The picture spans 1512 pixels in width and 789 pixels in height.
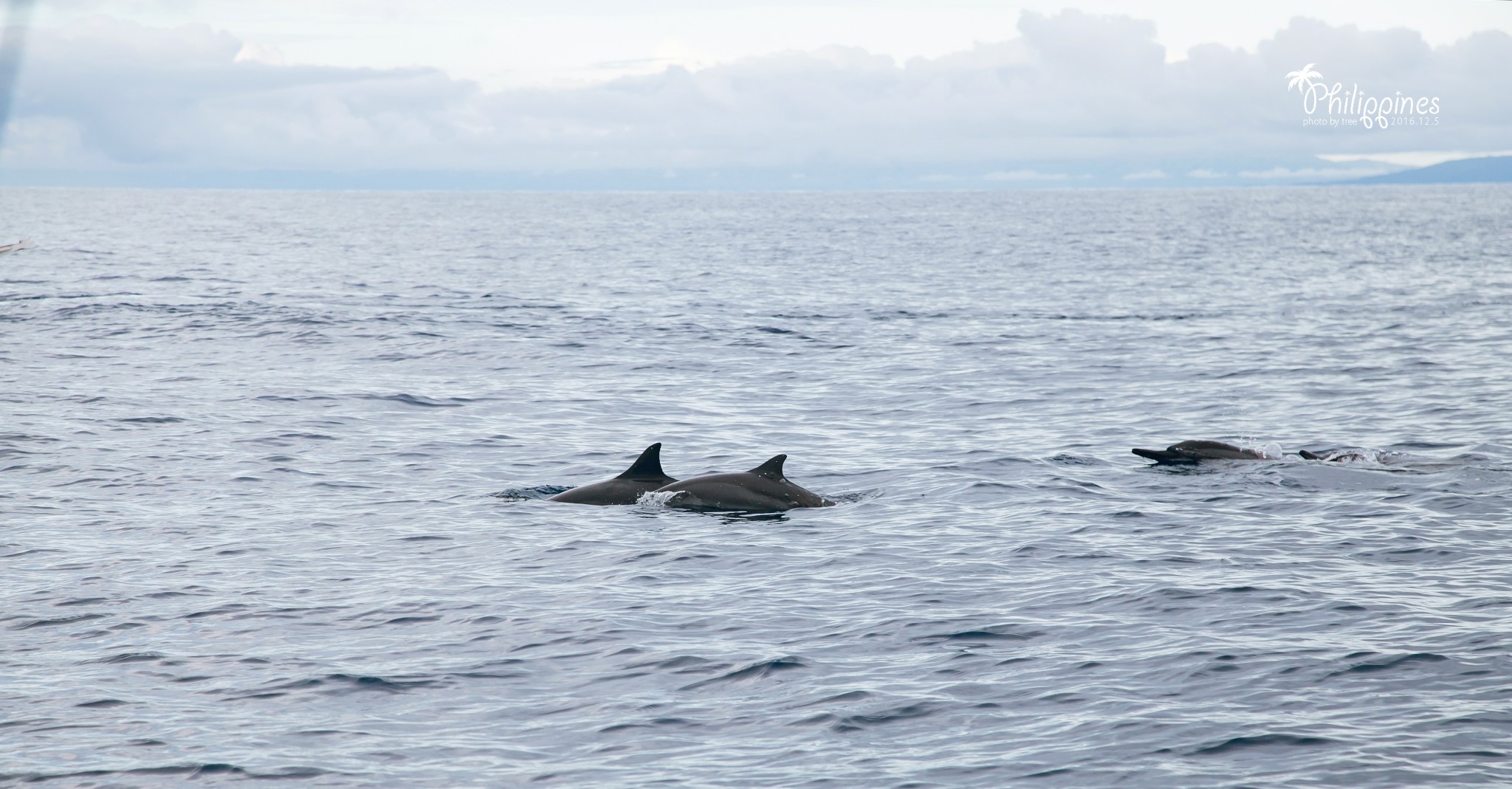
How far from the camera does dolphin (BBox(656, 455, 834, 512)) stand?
1722cm

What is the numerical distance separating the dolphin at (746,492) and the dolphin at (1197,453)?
5281 mm

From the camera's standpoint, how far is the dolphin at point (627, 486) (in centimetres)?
1752

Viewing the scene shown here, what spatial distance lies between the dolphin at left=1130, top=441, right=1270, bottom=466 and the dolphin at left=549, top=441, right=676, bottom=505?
679 cm

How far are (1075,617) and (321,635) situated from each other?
21.9 feet

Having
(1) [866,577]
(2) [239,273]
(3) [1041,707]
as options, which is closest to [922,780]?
(3) [1041,707]

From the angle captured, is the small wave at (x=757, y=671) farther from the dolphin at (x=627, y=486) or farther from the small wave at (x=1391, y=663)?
the dolphin at (x=627, y=486)

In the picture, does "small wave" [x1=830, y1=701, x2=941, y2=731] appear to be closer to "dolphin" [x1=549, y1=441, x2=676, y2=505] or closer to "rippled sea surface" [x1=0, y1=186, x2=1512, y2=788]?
"rippled sea surface" [x1=0, y1=186, x2=1512, y2=788]

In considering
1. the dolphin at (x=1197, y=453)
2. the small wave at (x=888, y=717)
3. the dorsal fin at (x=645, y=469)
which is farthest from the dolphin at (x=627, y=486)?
the small wave at (x=888, y=717)

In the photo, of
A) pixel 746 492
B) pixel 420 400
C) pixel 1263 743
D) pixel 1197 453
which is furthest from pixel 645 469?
pixel 420 400

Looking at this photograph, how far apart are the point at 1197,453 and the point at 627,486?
8104mm

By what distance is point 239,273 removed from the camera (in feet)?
197

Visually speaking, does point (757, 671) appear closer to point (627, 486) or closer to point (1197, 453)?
point (627, 486)

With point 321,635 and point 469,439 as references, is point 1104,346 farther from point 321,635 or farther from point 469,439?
point 321,635

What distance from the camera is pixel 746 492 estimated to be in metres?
17.3
